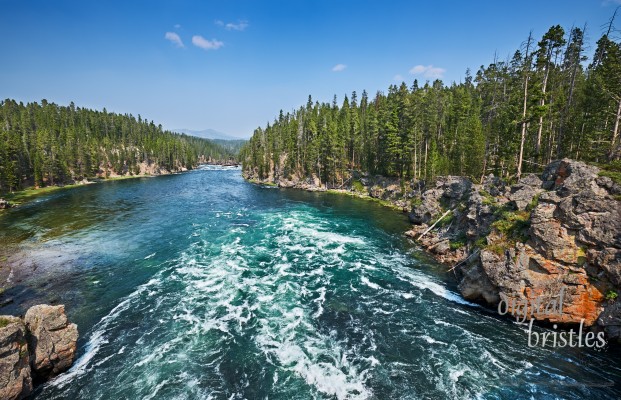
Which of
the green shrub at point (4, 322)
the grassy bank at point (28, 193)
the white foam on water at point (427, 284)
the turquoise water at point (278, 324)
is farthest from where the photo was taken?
the grassy bank at point (28, 193)

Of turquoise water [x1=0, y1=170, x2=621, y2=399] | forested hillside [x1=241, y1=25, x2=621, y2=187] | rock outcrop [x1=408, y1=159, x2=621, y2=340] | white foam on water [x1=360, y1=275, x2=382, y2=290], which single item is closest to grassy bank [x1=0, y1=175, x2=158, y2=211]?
turquoise water [x1=0, y1=170, x2=621, y2=399]

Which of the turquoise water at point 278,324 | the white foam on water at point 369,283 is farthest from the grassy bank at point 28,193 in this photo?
the white foam on water at point 369,283

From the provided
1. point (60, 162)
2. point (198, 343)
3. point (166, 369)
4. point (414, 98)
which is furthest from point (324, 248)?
point (60, 162)

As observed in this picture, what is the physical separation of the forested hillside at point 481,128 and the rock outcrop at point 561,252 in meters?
7.45

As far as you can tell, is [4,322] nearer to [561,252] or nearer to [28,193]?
[561,252]

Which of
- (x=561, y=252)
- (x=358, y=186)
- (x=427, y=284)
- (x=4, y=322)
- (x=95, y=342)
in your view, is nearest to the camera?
(x=4, y=322)

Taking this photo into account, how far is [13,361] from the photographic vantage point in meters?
12.6

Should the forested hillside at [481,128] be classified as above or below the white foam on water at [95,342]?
above

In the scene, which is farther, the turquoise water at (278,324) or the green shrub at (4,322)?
the turquoise water at (278,324)

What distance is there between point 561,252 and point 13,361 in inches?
1275

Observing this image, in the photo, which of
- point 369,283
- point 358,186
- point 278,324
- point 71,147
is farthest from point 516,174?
point 71,147

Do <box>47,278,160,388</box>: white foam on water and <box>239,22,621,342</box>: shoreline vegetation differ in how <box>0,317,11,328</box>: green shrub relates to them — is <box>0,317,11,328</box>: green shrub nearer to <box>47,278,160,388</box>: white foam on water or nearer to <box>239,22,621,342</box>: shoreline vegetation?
<box>47,278,160,388</box>: white foam on water

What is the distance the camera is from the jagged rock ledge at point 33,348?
12.5 meters

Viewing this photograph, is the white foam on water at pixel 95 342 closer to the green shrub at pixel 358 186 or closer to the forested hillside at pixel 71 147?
the green shrub at pixel 358 186
